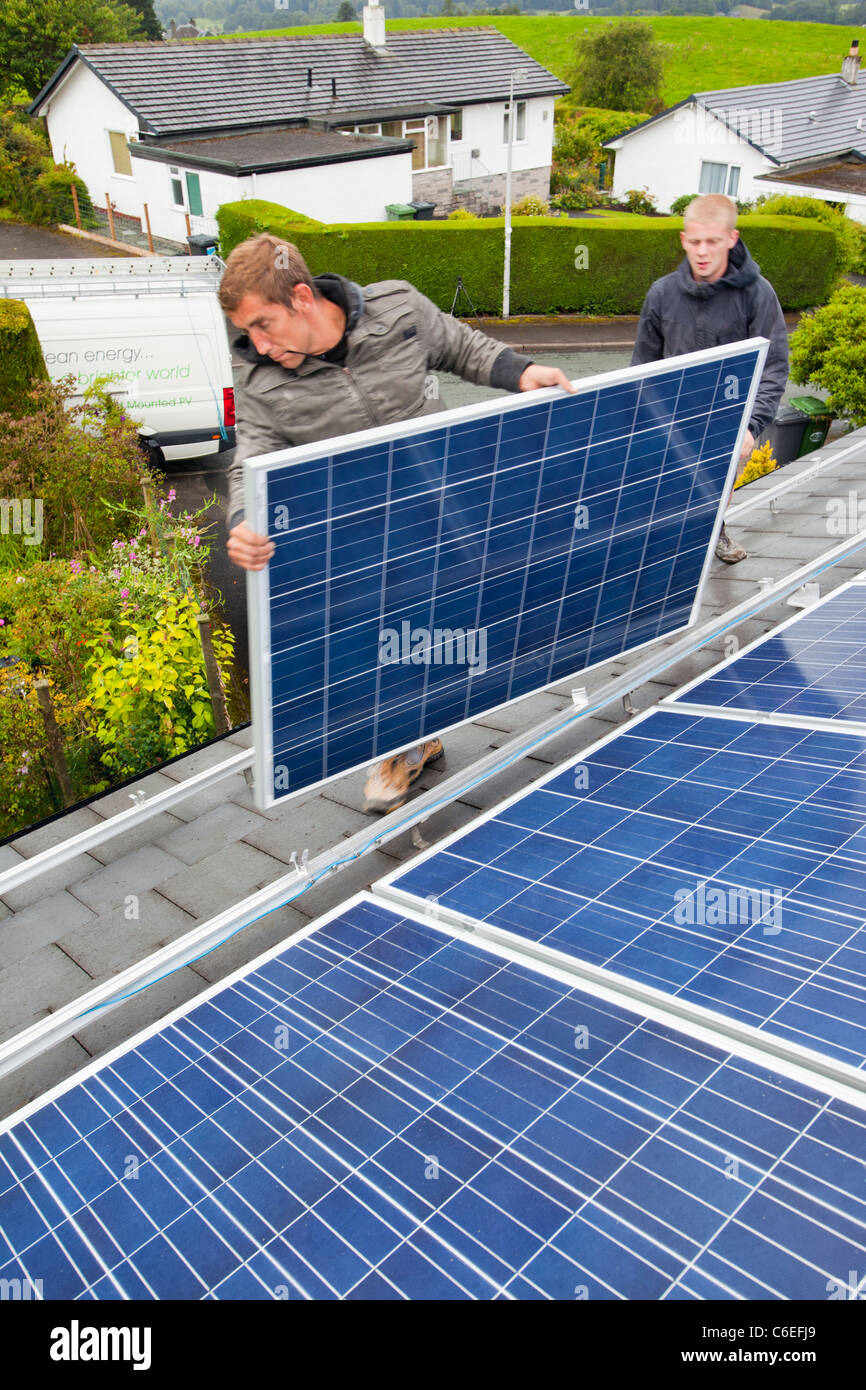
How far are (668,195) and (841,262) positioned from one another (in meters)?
17.5

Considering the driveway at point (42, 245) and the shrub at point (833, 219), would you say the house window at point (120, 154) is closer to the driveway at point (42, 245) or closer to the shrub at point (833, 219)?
the driveway at point (42, 245)

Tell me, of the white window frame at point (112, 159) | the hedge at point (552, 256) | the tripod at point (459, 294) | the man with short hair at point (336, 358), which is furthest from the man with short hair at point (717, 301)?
the white window frame at point (112, 159)

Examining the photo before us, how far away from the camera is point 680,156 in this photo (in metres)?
48.6

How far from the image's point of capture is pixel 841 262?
3559cm

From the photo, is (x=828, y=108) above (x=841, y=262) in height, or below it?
above

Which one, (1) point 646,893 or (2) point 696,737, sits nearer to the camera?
(1) point 646,893

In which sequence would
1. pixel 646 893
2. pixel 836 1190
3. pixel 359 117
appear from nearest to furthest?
pixel 836 1190 → pixel 646 893 → pixel 359 117

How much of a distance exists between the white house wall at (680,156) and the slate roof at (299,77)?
21.2 ft

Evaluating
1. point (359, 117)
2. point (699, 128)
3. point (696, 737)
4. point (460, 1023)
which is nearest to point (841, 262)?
point (699, 128)

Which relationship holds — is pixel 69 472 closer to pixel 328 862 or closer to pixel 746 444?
pixel 746 444

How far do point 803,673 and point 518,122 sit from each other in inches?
1858

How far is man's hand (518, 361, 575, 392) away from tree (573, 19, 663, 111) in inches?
2841

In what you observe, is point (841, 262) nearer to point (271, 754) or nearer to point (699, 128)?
point (699, 128)

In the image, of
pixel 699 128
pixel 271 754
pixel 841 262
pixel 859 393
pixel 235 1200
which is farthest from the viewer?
pixel 699 128
